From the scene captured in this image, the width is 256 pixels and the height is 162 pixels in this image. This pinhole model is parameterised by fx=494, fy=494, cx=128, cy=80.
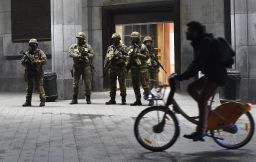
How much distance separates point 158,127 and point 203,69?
1.13 meters

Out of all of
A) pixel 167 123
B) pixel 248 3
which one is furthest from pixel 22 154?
pixel 248 3

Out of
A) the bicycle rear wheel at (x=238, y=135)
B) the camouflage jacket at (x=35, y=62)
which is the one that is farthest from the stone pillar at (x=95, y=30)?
the bicycle rear wheel at (x=238, y=135)

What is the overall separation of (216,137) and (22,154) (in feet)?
9.67

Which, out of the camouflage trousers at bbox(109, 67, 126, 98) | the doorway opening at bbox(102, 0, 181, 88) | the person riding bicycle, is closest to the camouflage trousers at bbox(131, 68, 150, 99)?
the camouflage trousers at bbox(109, 67, 126, 98)

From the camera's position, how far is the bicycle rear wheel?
7457mm

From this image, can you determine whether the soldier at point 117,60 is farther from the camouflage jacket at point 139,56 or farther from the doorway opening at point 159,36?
the doorway opening at point 159,36

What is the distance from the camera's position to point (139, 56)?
14273 mm

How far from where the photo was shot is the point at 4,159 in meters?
7.05

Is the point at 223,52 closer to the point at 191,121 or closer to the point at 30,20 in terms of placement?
the point at 191,121

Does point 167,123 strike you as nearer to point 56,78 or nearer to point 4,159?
point 4,159

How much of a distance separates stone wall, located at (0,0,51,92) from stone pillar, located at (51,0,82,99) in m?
5.55

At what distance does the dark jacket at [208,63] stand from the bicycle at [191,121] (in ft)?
1.19

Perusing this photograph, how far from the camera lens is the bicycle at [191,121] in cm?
732

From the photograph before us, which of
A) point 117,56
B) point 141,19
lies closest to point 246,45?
point 117,56
